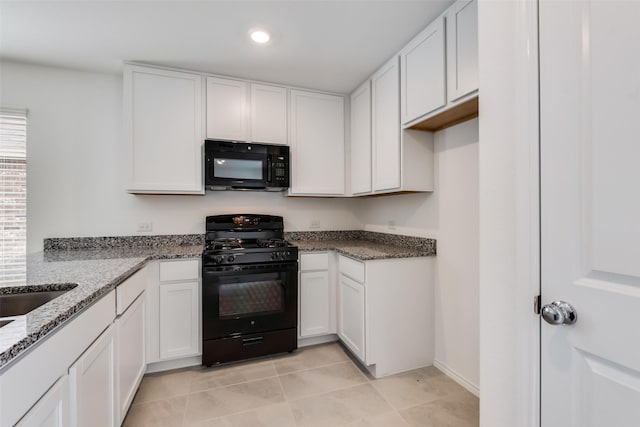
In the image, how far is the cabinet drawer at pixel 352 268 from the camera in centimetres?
214

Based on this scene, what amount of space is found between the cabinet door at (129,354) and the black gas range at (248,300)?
414 millimetres

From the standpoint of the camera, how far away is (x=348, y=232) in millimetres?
3195

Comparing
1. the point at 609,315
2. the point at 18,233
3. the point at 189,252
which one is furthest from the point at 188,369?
the point at 609,315

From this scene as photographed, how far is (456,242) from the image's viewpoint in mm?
1996

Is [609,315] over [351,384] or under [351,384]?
over

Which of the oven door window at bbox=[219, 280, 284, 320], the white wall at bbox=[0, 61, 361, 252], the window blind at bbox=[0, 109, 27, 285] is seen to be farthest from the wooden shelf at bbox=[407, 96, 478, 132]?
the window blind at bbox=[0, 109, 27, 285]

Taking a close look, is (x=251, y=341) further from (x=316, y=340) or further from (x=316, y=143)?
(x=316, y=143)

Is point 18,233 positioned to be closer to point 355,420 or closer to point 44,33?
point 44,33

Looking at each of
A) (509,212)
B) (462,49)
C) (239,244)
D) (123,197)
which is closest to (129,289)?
(239,244)

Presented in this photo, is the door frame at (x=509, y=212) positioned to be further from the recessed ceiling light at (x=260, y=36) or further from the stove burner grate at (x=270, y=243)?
the stove burner grate at (x=270, y=243)

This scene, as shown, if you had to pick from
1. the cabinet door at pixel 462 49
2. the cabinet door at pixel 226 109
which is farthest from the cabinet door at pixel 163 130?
the cabinet door at pixel 462 49

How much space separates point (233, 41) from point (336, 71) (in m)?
0.89

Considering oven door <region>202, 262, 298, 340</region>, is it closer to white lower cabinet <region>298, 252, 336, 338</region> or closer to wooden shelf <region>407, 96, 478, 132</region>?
white lower cabinet <region>298, 252, 336, 338</region>

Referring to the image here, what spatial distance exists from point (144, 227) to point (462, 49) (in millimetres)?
2842
